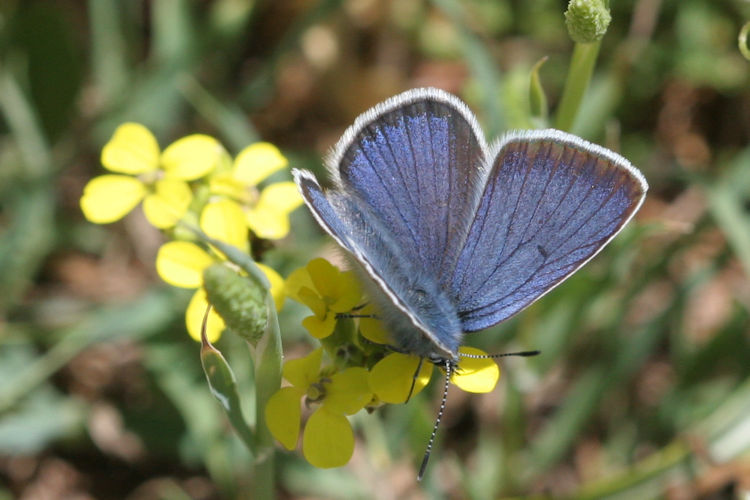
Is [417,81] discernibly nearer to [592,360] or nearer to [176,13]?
[176,13]

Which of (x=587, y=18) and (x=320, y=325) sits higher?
(x=587, y=18)

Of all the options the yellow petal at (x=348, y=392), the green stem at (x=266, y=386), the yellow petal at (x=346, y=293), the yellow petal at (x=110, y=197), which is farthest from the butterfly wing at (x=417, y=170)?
the yellow petal at (x=110, y=197)

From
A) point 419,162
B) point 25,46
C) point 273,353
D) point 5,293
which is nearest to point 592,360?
point 419,162

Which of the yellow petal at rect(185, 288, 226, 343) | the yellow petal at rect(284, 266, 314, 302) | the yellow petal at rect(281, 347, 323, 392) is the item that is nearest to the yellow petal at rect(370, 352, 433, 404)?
the yellow petal at rect(281, 347, 323, 392)

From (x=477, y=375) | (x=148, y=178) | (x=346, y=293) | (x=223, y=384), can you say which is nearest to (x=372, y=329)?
(x=346, y=293)

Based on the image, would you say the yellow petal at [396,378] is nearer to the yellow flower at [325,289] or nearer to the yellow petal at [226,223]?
the yellow flower at [325,289]

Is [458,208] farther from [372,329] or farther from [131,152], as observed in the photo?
[131,152]
